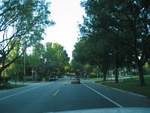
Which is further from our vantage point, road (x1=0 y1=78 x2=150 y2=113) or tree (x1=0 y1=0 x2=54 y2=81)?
tree (x1=0 y1=0 x2=54 y2=81)

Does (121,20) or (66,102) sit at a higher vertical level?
(121,20)

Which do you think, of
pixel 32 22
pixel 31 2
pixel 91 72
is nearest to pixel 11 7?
pixel 31 2

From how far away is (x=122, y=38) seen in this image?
34.9m

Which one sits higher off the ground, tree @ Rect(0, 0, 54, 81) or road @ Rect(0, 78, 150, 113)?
tree @ Rect(0, 0, 54, 81)

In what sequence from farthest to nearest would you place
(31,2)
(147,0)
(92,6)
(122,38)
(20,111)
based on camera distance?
(31,2) → (122,38) → (92,6) → (147,0) → (20,111)

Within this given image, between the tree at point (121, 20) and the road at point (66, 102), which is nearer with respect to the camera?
the road at point (66, 102)

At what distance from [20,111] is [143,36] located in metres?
22.6

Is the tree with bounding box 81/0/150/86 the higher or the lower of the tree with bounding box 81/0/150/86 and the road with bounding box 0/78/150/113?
the higher

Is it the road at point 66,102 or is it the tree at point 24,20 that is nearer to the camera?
the road at point 66,102

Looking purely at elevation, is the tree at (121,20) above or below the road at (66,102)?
above

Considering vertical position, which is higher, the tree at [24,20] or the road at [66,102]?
the tree at [24,20]

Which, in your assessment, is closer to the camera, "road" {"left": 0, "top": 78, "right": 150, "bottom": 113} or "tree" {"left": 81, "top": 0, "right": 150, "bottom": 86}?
"road" {"left": 0, "top": 78, "right": 150, "bottom": 113}

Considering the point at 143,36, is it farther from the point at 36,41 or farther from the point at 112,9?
the point at 36,41

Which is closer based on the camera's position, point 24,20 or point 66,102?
point 66,102
